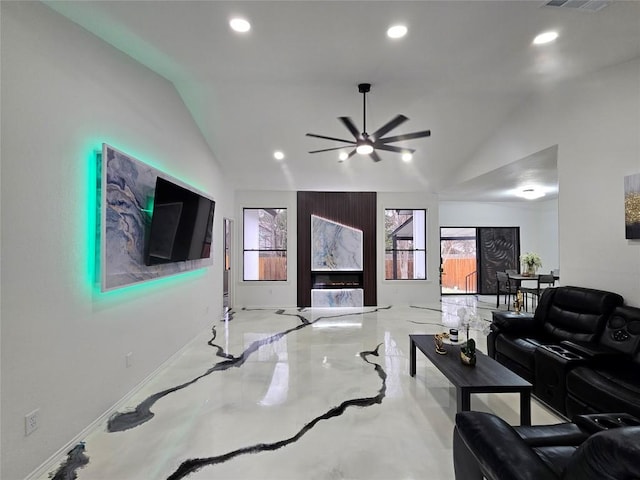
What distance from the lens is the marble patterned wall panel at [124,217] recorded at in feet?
8.54

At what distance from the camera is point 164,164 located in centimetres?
383

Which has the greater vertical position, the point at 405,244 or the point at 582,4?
the point at 582,4

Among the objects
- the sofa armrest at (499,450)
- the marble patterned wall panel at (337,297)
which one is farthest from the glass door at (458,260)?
the sofa armrest at (499,450)

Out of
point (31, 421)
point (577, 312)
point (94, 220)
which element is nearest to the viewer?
point (31, 421)

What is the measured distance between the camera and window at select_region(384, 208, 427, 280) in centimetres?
762

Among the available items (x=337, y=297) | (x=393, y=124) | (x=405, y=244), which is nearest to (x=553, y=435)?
(x=393, y=124)

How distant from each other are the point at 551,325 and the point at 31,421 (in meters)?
4.74

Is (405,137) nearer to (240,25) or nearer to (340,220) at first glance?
(240,25)

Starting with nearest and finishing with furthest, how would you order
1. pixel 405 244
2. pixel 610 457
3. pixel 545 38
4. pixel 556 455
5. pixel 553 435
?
pixel 610 457, pixel 556 455, pixel 553 435, pixel 545 38, pixel 405 244

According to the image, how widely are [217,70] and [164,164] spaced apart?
1.30 meters

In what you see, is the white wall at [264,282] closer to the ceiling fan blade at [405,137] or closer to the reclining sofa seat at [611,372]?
the ceiling fan blade at [405,137]

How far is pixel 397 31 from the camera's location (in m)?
2.82

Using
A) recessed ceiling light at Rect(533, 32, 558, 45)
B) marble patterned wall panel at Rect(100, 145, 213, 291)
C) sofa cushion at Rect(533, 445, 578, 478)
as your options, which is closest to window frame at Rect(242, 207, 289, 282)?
marble patterned wall panel at Rect(100, 145, 213, 291)

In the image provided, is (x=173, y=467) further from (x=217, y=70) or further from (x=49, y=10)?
(x=217, y=70)
